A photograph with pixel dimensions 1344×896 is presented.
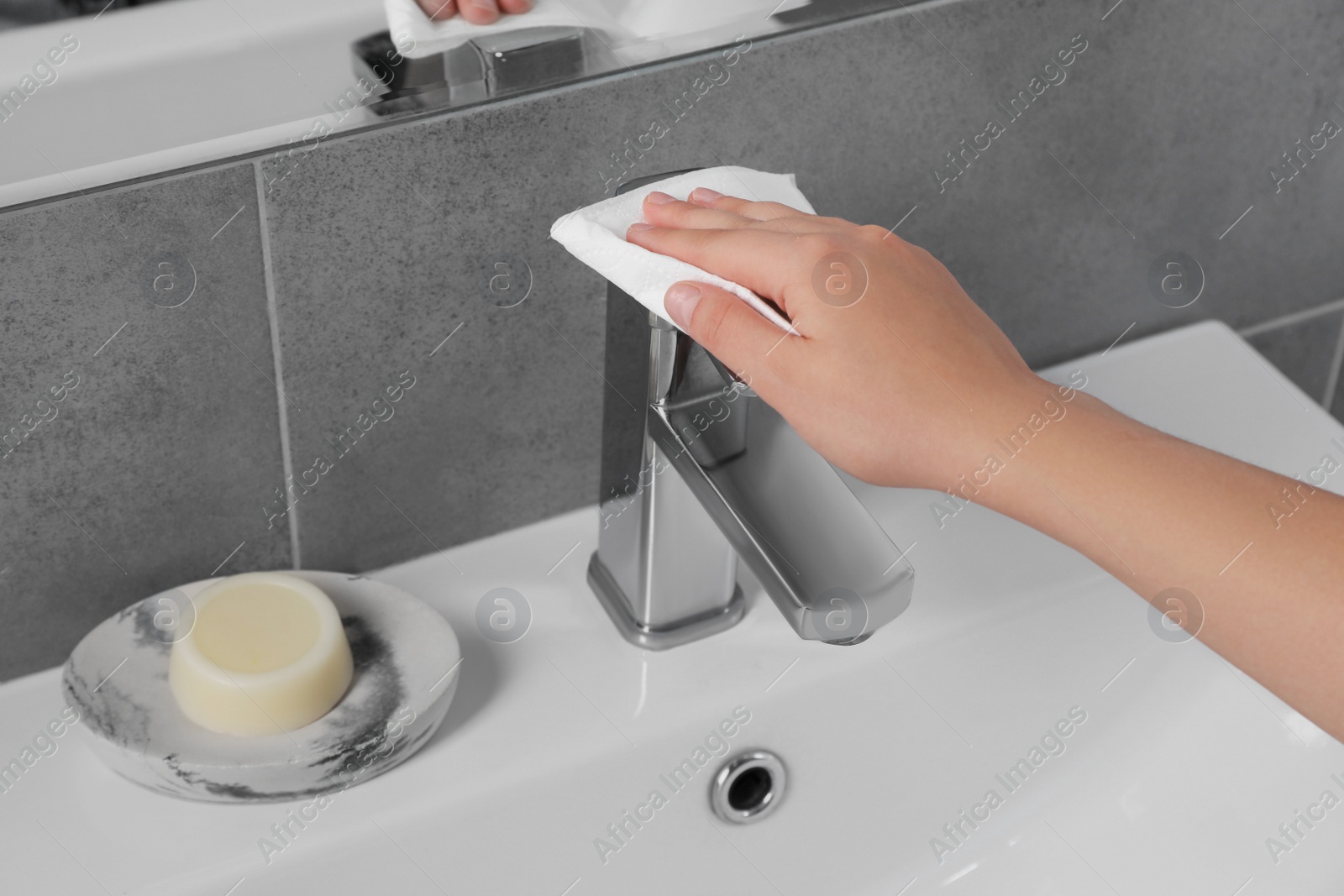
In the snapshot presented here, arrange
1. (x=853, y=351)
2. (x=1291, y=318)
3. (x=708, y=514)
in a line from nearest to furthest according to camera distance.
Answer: (x=853, y=351)
(x=708, y=514)
(x=1291, y=318)

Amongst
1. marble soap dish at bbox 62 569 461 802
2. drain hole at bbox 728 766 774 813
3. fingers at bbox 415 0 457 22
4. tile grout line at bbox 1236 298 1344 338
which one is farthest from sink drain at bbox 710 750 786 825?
tile grout line at bbox 1236 298 1344 338

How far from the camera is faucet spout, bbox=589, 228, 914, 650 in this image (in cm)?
46

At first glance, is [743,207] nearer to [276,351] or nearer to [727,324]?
[727,324]

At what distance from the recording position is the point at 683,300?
1.44ft

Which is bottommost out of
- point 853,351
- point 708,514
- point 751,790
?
point 751,790

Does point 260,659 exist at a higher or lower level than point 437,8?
lower

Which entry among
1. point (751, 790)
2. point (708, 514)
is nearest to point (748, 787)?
point (751, 790)

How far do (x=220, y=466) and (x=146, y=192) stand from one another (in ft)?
0.43

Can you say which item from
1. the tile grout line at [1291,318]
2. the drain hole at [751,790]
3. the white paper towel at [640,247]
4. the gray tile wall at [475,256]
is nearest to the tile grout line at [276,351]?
the gray tile wall at [475,256]

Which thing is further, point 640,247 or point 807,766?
point 807,766

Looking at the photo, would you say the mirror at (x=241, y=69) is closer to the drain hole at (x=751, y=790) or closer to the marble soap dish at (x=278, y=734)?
the marble soap dish at (x=278, y=734)

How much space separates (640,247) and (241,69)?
17 cm

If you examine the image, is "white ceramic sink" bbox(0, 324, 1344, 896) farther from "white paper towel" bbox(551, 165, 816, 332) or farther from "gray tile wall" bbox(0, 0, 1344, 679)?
"white paper towel" bbox(551, 165, 816, 332)

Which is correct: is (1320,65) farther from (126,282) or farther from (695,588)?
(126,282)
